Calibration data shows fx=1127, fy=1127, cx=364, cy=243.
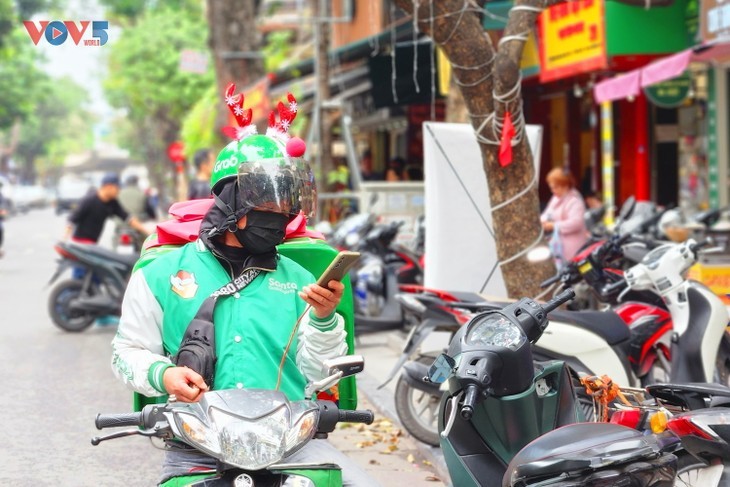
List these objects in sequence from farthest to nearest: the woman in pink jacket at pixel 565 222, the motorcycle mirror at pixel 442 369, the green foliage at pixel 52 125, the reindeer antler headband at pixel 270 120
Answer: the green foliage at pixel 52 125 → the woman in pink jacket at pixel 565 222 → the reindeer antler headband at pixel 270 120 → the motorcycle mirror at pixel 442 369

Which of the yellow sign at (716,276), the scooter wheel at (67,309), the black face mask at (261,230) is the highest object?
the black face mask at (261,230)

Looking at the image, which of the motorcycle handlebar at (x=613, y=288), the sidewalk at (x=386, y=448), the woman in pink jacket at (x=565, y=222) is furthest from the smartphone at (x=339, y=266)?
the woman in pink jacket at (x=565, y=222)

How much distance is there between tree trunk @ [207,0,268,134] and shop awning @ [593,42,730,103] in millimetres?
9211

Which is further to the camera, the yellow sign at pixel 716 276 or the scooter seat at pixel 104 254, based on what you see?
the scooter seat at pixel 104 254

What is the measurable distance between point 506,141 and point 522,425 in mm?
3450

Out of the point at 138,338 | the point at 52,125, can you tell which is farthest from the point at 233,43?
the point at 52,125

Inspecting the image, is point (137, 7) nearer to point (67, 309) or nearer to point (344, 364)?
point (67, 309)

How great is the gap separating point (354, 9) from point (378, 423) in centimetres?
1848

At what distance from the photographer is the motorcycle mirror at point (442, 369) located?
4035 millimetres

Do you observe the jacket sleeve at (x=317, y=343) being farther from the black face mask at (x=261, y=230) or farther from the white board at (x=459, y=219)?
the white board at (x=459, y=219)

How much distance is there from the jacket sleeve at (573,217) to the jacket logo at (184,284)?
7.37 m

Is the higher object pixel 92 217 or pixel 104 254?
pixel 92 217

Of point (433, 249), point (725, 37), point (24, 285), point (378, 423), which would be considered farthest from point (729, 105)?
point (24, 285)

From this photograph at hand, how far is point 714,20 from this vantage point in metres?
10.5
